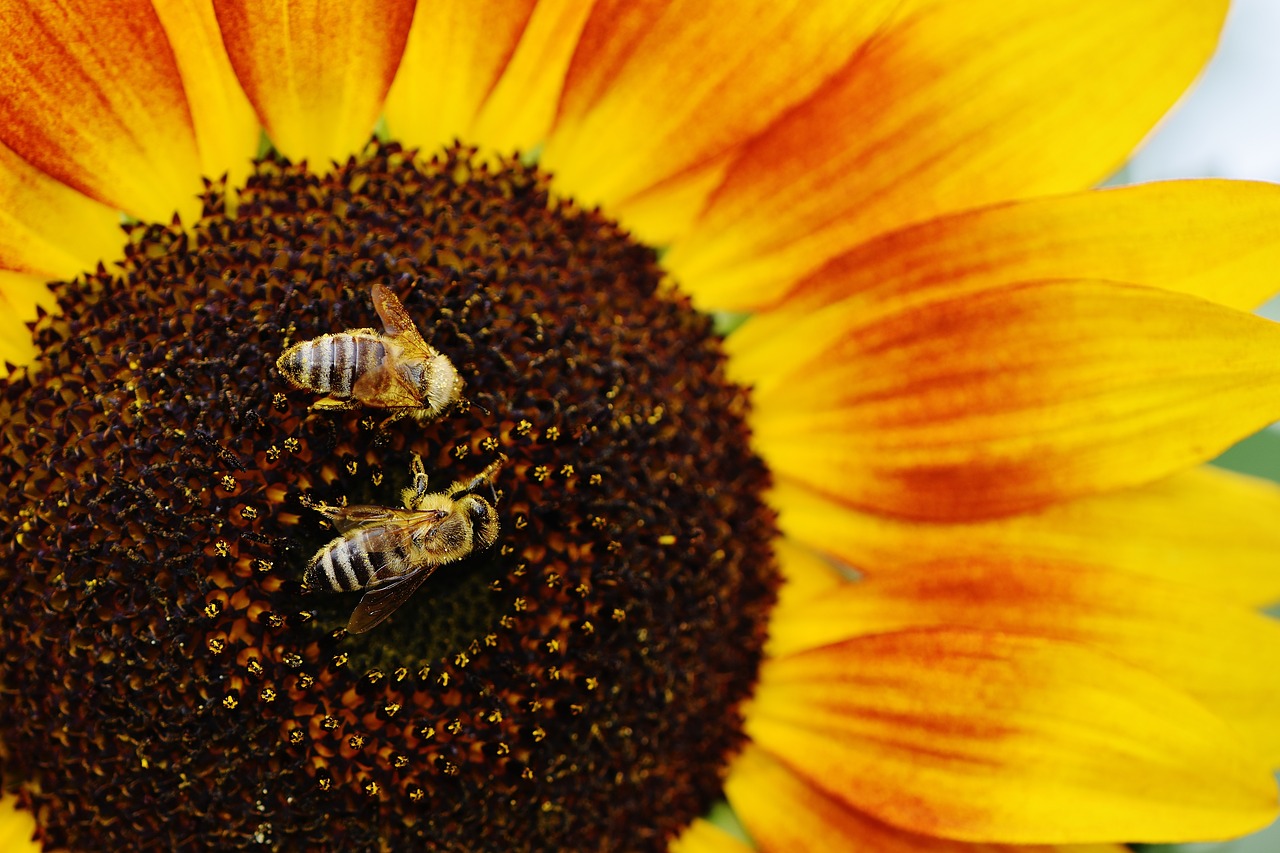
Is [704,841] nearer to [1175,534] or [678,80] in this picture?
[1175,534]

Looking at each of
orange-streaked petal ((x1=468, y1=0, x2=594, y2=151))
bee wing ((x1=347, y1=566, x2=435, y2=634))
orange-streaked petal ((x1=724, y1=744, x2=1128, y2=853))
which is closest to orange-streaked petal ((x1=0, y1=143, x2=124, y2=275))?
orange-streaked petal ((x1=468, y1=0, x2=594, y2=151))

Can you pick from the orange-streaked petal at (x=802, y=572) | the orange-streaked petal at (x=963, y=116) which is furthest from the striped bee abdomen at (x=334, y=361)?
the orange-streaked petal at (x=802, y=572)

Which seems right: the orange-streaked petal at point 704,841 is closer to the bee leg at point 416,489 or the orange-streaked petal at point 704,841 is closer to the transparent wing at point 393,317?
the bee leg at point 416,489

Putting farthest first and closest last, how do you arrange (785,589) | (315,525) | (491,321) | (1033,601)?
(785,589), (1033,601), (491,321), (315,525)

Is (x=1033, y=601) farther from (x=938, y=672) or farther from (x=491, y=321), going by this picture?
(x=491, y=321)

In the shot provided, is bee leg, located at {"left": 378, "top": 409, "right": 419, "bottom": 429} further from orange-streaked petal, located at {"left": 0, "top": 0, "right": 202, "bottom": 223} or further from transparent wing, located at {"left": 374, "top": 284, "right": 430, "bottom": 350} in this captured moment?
orange-streaked petal, located at {"left": 0, "top": 0, "right": 202, "bottom": 223}

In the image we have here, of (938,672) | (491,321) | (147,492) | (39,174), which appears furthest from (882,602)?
(39,174)
